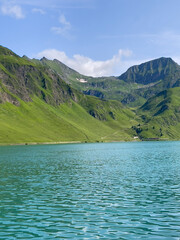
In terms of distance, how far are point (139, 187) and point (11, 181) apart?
28.8 metres

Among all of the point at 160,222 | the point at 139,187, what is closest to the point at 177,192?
the point at 139,187

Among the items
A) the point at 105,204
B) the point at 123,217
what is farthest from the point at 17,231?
the point at 105,204

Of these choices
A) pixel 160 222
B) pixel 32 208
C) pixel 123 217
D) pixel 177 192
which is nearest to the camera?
pixel 160 222

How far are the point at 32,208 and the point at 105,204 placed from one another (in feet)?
33.8

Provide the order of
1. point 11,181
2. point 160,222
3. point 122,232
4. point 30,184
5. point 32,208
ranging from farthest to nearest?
point 11,181, point 30,184, point 32,208, point 160,222, point 122,232

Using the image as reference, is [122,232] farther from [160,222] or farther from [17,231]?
[17,231]

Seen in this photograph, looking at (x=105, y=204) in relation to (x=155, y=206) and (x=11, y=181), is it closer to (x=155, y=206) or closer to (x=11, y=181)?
(x=155, y=206)

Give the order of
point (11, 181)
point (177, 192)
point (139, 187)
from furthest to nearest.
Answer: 1. point (11, 181)
2. point (139, 187)
3. point (177, 192)

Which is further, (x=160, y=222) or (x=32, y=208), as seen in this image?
(x=32, y=208)

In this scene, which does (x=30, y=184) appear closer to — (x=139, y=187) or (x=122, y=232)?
(x=139, y=187)

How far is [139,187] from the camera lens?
170 ft

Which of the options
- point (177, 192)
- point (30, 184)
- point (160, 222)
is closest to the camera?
point (160, 222)

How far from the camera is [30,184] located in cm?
5616

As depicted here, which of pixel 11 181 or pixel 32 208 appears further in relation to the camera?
pixel 11 181
